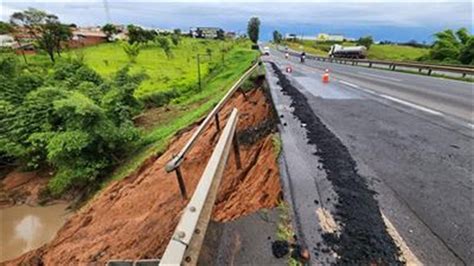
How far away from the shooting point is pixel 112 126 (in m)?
14.1

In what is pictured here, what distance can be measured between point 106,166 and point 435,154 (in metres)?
12.7

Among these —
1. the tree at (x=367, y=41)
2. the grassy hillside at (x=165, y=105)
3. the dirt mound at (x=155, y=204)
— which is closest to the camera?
the dirt mound at (x=155, y=204)

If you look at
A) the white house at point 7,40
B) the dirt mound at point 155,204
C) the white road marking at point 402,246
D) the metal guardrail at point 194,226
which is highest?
the metal guardrail at point 194,226

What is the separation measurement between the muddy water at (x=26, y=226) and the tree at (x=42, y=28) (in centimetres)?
3963

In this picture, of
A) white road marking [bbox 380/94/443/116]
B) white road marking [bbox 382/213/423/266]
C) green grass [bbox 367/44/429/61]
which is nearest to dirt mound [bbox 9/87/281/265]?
white road marking [bbox 382/213/423/266]

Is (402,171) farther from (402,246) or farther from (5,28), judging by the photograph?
(5,28)

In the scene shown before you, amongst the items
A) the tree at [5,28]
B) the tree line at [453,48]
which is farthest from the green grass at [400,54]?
the tree at [5,28]

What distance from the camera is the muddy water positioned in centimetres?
1208

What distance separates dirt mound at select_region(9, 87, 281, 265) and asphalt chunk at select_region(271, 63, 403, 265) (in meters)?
0.68

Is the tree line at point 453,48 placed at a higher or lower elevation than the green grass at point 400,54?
higher

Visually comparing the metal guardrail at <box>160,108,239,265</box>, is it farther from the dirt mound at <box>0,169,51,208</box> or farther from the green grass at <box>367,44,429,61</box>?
the green grass at <box>367,44,429,61</box>

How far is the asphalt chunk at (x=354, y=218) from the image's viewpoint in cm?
241

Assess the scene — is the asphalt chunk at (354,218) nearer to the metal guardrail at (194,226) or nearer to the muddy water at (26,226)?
the metal guardrail at (194,226)

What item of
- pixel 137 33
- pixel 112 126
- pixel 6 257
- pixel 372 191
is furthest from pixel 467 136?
pixel 137 33
